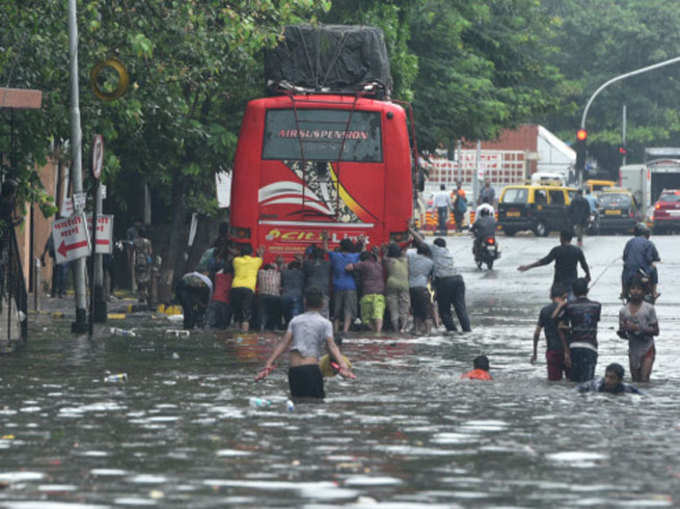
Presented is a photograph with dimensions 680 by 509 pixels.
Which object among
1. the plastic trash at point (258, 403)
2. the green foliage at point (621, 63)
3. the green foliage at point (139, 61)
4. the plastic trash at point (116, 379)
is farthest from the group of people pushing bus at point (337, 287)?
the green foliage at point (621, 63)

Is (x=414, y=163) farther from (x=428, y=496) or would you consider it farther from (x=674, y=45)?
(x=674, y=45)

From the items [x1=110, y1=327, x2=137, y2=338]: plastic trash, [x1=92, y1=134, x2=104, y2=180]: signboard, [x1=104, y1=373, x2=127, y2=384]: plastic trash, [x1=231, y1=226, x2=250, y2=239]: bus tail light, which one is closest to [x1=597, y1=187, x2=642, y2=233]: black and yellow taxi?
[x1=231, y1=226, x2=250, y2=239]: bus tail light

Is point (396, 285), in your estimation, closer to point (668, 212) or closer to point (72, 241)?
point (72, 241)

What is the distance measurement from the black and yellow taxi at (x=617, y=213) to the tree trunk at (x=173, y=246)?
30.7m

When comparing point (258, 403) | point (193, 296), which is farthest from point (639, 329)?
point (193, 296)

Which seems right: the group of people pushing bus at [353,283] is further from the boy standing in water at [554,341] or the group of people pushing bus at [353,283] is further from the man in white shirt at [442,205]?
the man in white shirt at [442,205]

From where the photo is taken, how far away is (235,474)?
10961 millimetres

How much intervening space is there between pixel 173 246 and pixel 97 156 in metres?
8.93

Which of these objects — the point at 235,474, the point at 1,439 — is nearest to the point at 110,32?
the point at 1,439

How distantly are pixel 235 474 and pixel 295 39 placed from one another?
1758 cm

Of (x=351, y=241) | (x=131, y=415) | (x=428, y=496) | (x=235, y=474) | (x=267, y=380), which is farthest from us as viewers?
(x=351, y=241)

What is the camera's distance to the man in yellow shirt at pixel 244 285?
82.9 ft

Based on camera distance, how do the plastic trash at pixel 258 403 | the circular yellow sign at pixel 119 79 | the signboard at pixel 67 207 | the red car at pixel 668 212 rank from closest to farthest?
the plastic trash at pixel 258 403
the circular yellow sign at pixel 119 79
the signboard at pixel 67 207
the red car at pixel 668 212

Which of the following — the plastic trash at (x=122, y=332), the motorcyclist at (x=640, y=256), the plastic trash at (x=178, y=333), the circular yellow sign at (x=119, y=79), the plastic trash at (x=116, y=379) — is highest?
the circular yellow sign at (x=119, y=79)
